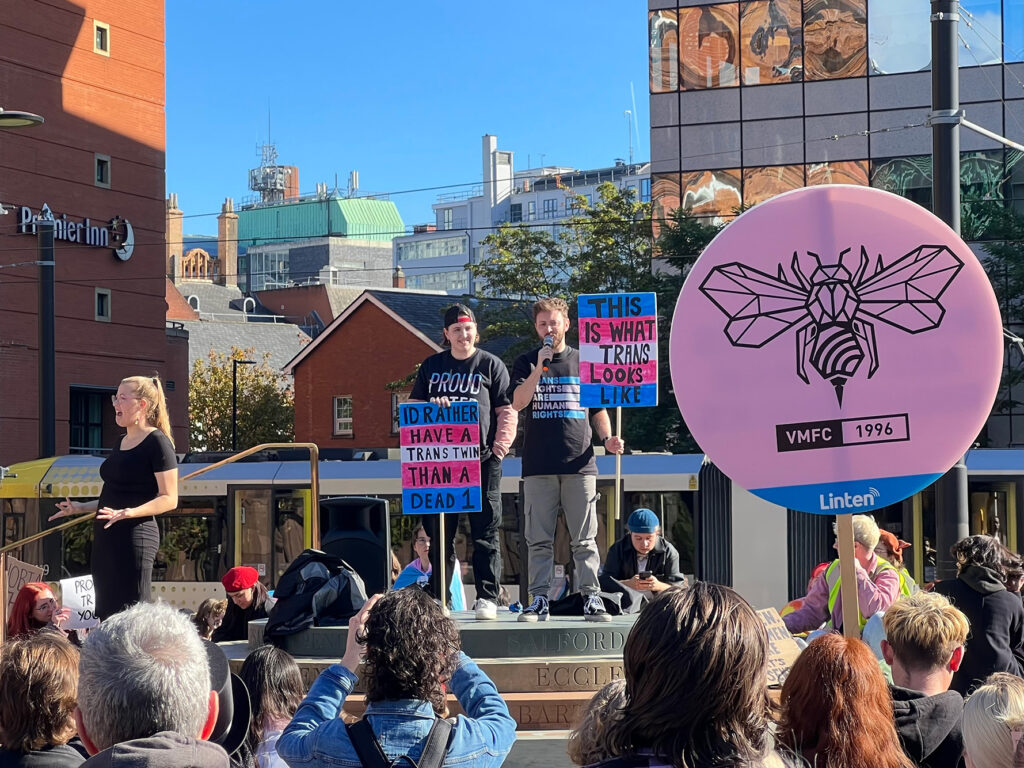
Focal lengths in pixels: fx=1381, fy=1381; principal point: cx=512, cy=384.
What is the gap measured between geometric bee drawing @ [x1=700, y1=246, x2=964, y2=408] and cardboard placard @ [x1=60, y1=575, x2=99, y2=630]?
18.5ft

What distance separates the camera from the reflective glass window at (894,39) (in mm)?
38812

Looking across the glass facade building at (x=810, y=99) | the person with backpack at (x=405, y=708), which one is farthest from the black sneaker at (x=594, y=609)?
the glass facade building at (x=810, y=99)

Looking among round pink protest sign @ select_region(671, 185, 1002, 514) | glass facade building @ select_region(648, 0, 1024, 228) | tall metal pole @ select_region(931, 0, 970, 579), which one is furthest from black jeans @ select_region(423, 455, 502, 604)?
glass facade building @ select_region(648, 0, 1024, 228)

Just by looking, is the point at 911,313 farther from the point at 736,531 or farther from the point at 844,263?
the point at 736,531

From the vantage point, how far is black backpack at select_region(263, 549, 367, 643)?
8.76 meters

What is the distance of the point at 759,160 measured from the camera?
3988 cm

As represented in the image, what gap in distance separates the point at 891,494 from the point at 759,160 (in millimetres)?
35653

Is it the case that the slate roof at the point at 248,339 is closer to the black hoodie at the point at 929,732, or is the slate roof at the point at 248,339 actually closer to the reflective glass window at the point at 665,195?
the reflective glass window at the point at 665,195

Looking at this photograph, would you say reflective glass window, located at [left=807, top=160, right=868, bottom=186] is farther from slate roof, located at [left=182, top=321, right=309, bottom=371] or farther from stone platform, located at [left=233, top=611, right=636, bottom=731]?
slate roof, located at [left=182, top=321, right=309, bottom=371]

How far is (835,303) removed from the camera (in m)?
5.38

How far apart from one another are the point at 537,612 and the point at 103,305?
125ft

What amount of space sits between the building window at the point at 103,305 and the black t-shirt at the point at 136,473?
126 feet

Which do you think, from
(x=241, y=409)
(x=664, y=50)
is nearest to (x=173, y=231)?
(x=241, y=409)

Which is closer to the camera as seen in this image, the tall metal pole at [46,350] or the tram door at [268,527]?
the tram door at [268,527]
